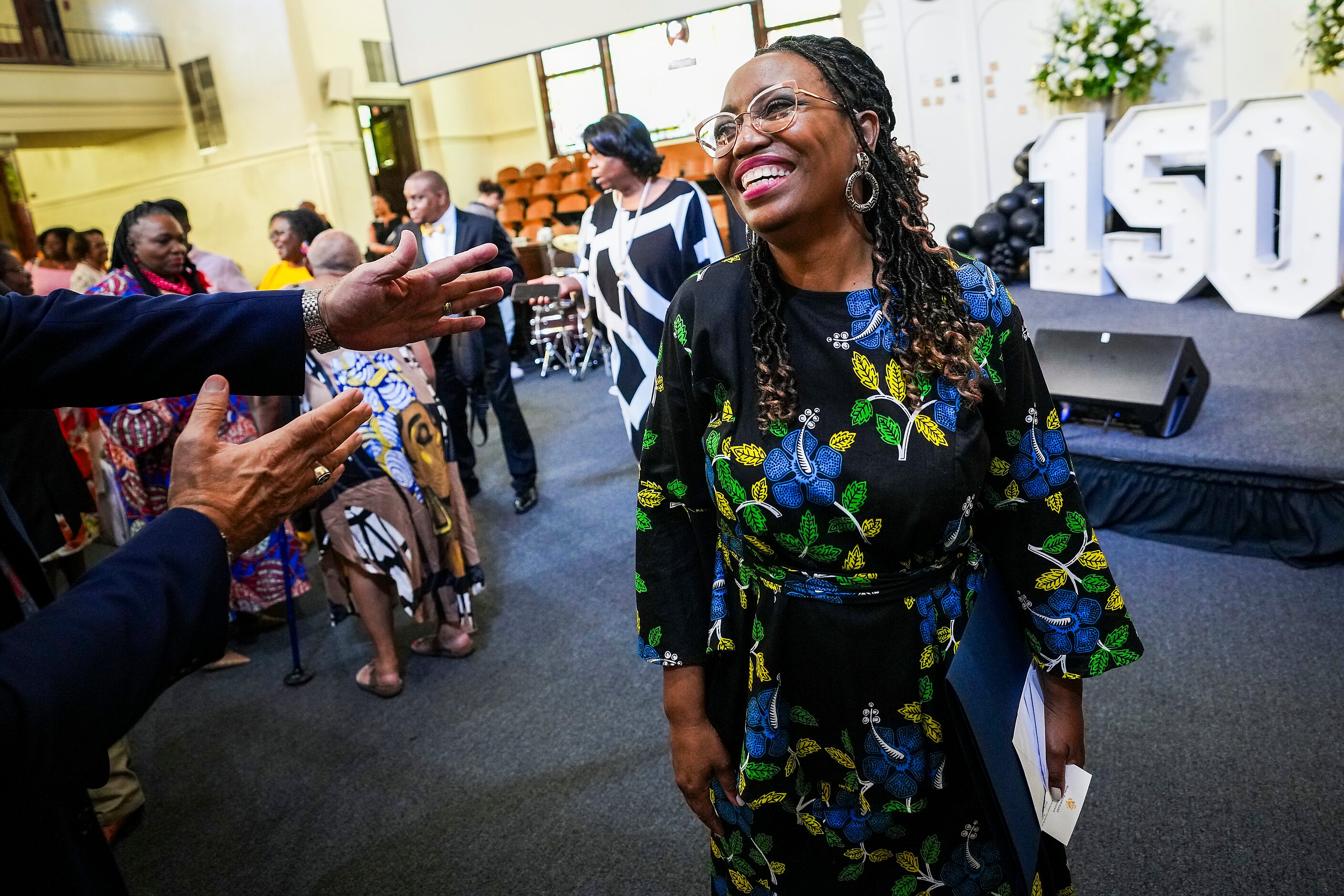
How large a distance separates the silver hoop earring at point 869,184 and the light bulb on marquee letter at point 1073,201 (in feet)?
19.4

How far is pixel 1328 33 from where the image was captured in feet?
18.3

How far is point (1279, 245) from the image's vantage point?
557 cm

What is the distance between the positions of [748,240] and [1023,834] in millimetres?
928

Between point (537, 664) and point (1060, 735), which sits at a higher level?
point (1060, 735)

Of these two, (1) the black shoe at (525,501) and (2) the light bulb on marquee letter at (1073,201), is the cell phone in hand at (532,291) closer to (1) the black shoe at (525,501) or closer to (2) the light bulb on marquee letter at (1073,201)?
(1) the black shoe at (525,501)

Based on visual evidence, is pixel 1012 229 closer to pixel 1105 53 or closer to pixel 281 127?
pixel 1105 53

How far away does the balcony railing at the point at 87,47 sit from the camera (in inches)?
571

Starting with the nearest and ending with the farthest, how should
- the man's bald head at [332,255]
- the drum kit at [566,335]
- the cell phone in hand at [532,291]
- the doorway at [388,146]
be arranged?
the man's bald head at [332,255]
the cell phone in hand at [532,291]
the drum kit at [566,335]
the doorway at [388,146]

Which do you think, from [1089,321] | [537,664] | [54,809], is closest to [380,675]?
[537,664]

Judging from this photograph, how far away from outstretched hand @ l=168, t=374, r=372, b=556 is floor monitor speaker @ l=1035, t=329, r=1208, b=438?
10.9ft

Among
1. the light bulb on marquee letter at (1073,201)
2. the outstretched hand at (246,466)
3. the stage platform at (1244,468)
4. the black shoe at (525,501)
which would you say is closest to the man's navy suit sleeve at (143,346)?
the outstretched hand at (246,466)

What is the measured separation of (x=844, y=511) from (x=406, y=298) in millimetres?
713

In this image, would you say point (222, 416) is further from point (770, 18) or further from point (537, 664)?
point (770, 18)

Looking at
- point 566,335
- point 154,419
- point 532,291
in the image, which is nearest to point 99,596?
point 154,419
